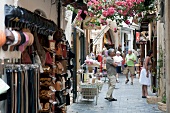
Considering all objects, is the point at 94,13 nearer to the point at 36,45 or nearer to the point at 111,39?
the point at 36,45

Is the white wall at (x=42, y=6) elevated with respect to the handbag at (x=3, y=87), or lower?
elevated

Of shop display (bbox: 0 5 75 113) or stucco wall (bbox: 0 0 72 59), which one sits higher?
stucco wall (bbox: 0 0 72 59)

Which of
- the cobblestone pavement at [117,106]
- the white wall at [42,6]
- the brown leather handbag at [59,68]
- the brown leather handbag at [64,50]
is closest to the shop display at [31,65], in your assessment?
the brown leather handbag at [59,68]

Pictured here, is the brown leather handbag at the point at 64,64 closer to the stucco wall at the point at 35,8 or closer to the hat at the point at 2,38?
the stucco wall at the point at 35,8

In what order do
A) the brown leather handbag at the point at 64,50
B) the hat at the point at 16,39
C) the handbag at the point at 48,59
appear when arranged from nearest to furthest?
the hat at the point at 16,39, the handbag at the point at 48,59, the brown leather handbag at the point at 64,50

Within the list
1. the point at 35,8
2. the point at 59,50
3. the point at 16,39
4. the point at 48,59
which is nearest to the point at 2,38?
the point at 16,39

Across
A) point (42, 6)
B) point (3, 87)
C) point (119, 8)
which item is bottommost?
point (3, 87)

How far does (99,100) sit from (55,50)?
4.79 meters

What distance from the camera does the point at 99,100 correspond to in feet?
40.4

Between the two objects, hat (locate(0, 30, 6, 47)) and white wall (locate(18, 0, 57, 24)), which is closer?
hat (locate(0, 30, 6, 47))

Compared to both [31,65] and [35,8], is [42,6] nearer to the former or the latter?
[35,8]

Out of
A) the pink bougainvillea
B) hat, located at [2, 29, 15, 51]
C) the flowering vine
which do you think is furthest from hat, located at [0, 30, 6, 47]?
the flowering vine

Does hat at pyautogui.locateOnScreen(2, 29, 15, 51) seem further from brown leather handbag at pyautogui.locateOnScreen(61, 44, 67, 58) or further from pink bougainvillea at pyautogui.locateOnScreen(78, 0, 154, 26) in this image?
pink bougainvillea at pyautogui.locateOnScreen(78, 0, 154, 26)

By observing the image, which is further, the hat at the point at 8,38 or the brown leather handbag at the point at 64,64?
the brown leather handbag at the point at 64,64
